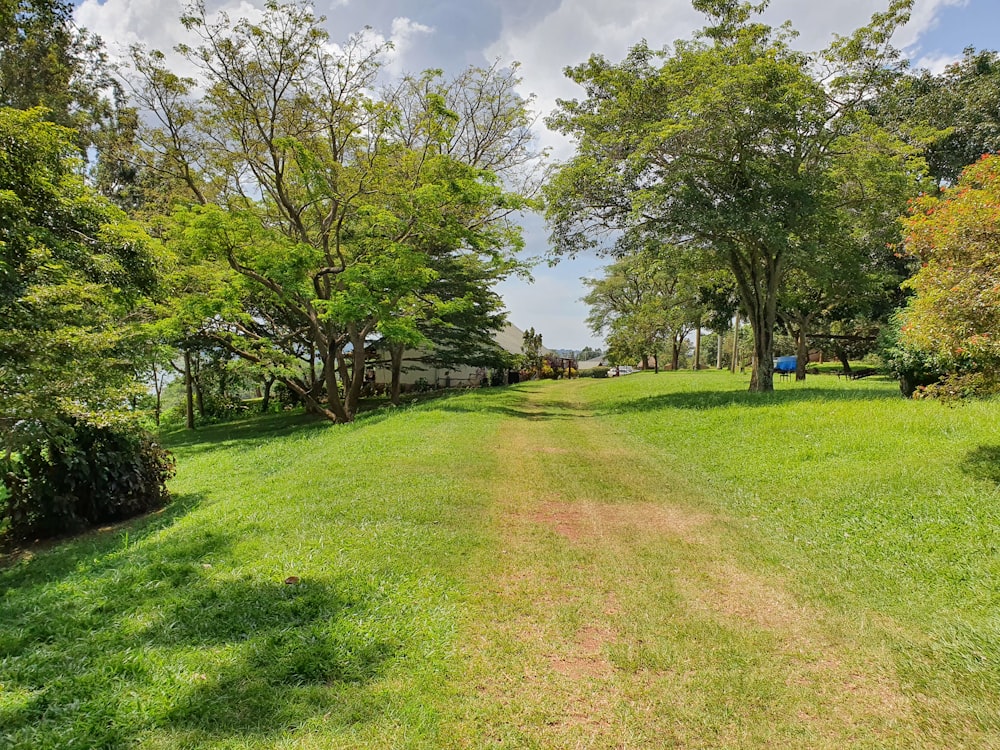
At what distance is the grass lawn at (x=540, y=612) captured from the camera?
2588 millimetres

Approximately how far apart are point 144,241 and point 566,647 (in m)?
7.27

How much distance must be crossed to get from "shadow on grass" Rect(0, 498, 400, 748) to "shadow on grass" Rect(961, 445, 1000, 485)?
6.58m

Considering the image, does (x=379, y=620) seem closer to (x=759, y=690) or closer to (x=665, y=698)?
(x=665, y=698)

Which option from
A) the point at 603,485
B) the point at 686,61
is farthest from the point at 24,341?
the point at 686,61

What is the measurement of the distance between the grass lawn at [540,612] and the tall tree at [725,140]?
824 centimetres

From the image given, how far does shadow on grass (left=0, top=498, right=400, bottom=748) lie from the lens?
2.53 metres

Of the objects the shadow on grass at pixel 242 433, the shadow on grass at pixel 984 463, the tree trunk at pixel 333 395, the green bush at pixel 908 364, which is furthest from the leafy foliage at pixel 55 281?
the green bush at pixel 908 364

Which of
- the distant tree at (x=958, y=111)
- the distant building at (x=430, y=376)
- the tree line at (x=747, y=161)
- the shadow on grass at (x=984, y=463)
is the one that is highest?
the distant tree at (x=958, y=111)

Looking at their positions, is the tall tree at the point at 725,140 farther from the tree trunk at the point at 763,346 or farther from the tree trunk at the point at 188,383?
the tree trunk at the point at 188,383

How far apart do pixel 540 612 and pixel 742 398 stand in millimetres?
11988

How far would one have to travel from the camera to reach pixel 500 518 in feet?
19.0

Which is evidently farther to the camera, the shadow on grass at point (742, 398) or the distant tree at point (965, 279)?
the shadow on grass at point (742, 398)

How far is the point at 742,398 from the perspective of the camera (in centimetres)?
1377

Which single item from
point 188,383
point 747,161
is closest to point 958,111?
point 747,161
